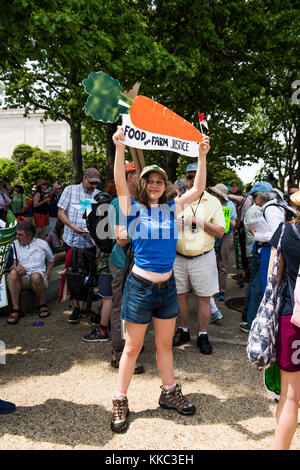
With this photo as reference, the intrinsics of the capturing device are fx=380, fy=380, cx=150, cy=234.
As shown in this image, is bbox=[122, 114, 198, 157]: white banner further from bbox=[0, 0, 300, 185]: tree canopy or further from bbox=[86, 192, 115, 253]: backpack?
bbox=[0, 0, 300, 185]: tree canopy

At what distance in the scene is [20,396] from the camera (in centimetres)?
311

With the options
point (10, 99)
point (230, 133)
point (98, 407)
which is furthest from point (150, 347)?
point (230, 133)

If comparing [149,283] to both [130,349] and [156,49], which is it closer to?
[130,349]

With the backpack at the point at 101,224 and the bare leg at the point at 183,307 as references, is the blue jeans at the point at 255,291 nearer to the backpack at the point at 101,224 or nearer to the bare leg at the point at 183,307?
the bare leg at the point at 183,307

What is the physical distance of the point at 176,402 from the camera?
288 cm

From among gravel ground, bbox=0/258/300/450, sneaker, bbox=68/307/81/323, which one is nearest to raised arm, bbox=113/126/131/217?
gravel ground, bbox=0/258/300/450

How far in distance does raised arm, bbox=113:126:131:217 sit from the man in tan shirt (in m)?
1.42

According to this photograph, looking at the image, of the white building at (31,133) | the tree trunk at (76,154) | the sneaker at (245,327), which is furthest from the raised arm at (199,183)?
the white building at (31,133)

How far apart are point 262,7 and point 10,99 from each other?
882cm

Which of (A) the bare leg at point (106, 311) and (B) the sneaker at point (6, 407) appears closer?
(B) the sneaker at point (6, 407)

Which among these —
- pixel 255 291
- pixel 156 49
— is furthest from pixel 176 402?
pixel 156 49

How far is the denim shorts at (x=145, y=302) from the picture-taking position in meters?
2.63

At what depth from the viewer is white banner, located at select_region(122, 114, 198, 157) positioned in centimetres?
252

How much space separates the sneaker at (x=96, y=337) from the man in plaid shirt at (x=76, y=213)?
64cm
